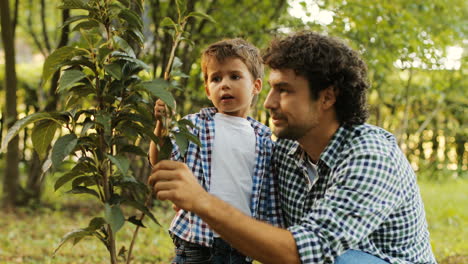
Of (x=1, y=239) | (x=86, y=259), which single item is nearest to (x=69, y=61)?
(x=86, y=259)

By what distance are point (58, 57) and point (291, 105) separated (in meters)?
0.90

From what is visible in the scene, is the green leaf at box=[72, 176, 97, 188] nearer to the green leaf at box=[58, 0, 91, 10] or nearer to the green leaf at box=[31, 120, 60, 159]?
the green leaf at box=[31, 120, 60, 159]

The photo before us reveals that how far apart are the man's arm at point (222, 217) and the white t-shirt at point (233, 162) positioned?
602 millimetres

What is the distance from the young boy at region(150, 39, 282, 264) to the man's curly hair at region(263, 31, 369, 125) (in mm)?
341

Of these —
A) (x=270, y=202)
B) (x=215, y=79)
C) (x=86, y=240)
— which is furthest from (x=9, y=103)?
(x=270, y=202)

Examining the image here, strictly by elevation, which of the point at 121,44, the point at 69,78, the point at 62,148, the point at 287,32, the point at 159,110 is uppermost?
the point at 287,32

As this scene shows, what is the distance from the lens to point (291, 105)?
7.10ft

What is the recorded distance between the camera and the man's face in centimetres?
216

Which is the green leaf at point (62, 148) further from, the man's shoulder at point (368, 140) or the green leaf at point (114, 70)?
the man's shoulder at point (368, 140)

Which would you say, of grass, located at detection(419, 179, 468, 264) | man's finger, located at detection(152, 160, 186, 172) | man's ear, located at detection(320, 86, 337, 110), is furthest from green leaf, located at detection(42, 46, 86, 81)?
grass, located at detection(419, 179, 468, 264)

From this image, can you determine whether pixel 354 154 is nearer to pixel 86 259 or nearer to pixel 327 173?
pixel 327 173

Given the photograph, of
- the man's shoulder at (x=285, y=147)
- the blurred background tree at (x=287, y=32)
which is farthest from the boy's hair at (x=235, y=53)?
the blurred background tree at (x=287, y=32)

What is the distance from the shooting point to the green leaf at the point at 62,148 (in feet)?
5.51

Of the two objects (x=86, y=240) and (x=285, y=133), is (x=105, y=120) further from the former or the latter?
(x=86, y=240)
